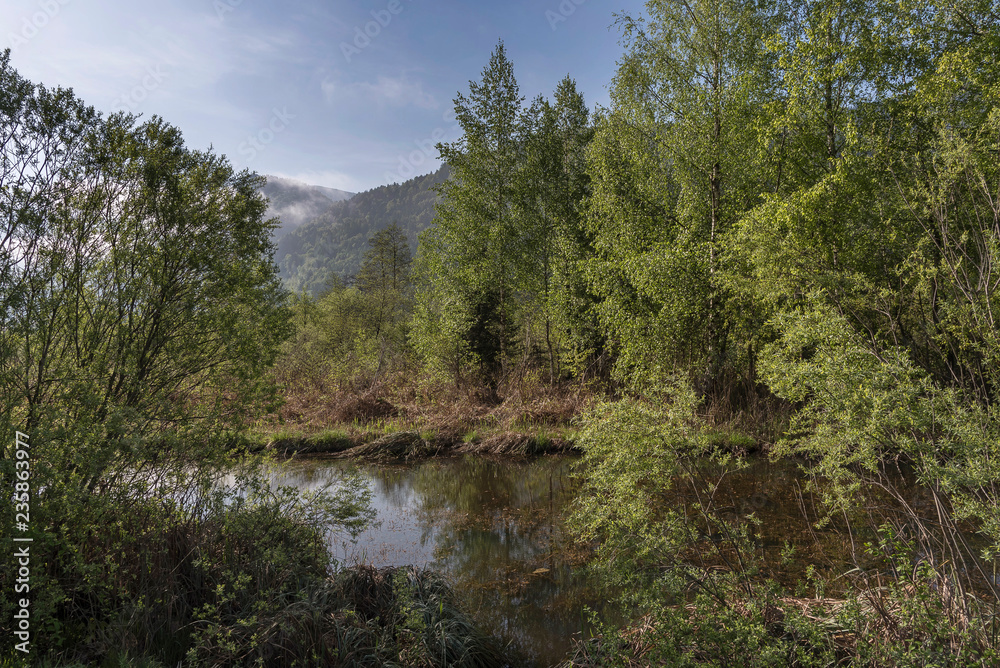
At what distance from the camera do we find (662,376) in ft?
43.0

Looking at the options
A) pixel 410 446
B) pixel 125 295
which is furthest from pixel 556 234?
pixel 125 295

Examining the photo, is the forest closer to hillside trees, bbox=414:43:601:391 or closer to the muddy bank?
the muddy bank

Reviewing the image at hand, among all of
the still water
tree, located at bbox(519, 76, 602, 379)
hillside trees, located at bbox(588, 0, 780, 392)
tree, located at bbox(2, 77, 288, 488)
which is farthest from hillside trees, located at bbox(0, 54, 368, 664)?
tree, located at bbox(519, 76, 602, 379)

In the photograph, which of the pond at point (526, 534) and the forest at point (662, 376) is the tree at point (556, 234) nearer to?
the forest at point (662, 376)

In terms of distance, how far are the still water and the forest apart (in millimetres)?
712

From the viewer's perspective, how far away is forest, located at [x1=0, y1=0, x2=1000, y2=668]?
404 centimetres

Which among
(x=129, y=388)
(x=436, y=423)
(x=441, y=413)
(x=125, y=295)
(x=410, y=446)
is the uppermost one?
(x=125, y=295)

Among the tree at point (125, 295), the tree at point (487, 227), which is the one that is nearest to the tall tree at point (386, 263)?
the tree at point (487, 227)

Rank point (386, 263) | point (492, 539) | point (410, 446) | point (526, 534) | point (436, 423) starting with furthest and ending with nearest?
point (386, 263) < point (436, 423) < point (410, 446) < point (526, 534) < point (492, 539)

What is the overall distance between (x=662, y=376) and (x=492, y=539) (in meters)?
7.09

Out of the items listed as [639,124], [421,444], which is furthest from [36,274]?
[639,124]

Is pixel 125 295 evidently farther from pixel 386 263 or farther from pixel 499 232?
pixel 386 263

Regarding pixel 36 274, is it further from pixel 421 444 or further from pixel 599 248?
pixel 599 248

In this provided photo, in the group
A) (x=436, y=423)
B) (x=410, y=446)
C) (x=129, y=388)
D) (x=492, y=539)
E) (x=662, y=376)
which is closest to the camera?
(x=129, y=388)
